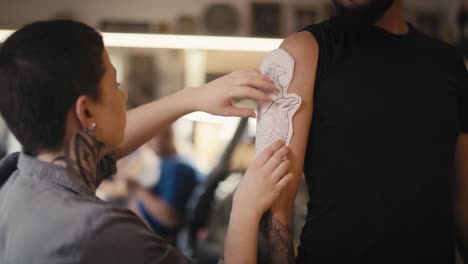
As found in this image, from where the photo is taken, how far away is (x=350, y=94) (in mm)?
995

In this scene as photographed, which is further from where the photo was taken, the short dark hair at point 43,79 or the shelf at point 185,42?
the shelf at point 185,42

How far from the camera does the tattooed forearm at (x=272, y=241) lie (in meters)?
1.00

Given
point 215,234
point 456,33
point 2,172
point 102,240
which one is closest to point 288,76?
point 102,240

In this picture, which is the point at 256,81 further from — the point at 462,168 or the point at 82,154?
the point at 462,168

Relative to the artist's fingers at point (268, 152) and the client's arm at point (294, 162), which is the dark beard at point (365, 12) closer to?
the client's arm at point (294, 162)

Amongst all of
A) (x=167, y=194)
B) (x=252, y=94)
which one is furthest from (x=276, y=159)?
(x=167, y=194)

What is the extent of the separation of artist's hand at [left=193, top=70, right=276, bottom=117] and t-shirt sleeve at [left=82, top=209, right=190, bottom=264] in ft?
1.06

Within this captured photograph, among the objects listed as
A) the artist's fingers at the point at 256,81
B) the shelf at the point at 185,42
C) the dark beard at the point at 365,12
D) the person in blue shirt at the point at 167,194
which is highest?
the dark beard at the point at 365,12

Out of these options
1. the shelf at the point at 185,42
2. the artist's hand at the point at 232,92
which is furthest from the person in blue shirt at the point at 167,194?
the artist's hand at the point at 232,92

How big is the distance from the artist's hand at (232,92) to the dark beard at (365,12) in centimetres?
21

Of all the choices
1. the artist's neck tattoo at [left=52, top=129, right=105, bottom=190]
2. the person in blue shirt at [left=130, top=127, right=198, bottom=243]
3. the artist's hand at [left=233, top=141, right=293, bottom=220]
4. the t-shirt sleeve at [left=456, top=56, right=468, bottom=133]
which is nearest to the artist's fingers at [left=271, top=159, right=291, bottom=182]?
the artist's hand at [left=233, top=141, right=293, bottom=220]

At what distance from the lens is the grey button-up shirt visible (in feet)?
2.60

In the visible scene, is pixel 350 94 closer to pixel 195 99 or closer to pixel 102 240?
pixel 195 99

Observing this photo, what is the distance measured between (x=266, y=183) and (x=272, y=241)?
0.12m
